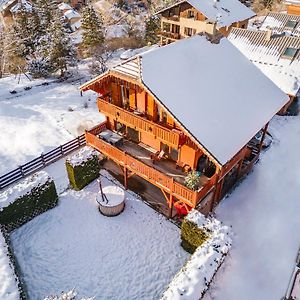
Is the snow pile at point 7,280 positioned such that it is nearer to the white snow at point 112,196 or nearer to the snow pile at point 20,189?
the snow pile at point 20,189

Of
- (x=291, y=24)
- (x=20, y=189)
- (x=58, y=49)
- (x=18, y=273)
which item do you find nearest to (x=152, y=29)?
(x=58, y=49)

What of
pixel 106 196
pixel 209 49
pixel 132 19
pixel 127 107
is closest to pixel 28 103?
pixel 127 107

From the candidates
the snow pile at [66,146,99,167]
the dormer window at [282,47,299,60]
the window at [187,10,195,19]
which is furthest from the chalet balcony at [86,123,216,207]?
the window at [187,10,195,19]

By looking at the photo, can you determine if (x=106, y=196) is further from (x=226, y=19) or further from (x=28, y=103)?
(x=226, y=19)

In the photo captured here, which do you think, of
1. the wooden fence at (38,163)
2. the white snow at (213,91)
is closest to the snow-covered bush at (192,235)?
the white snow at (213,91)

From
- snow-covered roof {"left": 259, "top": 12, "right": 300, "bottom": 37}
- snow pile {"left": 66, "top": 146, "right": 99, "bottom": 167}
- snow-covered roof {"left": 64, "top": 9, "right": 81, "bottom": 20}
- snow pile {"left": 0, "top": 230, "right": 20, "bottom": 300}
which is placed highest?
snow pile {"left": 0, "top": 230, "right": 20, "bottom": 300}

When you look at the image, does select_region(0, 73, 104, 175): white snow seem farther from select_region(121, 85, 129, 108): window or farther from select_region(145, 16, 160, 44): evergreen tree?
select_region(145, 16, 160, 44): evergreen tree
